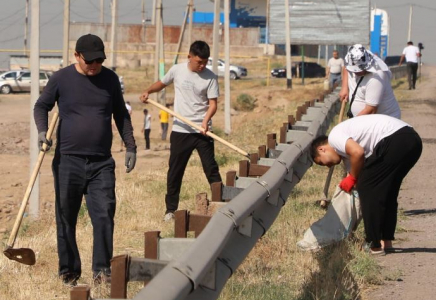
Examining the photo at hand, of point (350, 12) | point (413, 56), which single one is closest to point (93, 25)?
point (350, 12)

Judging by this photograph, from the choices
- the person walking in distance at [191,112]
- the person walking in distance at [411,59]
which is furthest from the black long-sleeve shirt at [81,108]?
the person walking in distance at [411,59]

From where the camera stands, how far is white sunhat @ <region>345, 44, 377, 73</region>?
935cm

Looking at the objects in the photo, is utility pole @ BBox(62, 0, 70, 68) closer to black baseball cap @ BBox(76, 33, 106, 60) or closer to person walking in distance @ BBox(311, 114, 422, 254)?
person walking in distance @ BBox(311, 114, 422, 254)

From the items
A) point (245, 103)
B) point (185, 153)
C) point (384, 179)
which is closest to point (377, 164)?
point (384, 179)

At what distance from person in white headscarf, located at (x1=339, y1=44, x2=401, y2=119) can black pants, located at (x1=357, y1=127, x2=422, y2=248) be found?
140 cm

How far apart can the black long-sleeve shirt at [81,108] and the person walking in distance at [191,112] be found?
10.0ft

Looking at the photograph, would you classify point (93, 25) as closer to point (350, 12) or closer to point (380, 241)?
point (350, 12)

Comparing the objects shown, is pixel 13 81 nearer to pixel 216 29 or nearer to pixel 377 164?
pixel 216 29

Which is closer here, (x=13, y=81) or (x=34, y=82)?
(x=34, y=82)

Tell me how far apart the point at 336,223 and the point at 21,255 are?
233cm

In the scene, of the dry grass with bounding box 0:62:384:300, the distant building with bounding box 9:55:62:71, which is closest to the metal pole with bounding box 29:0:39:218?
the dry grass with bounding box 0:62:384:300

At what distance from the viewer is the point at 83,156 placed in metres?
7.36

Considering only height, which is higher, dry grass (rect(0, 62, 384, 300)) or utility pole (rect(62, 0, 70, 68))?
utility pole (rect(62, 0, 70, 68))

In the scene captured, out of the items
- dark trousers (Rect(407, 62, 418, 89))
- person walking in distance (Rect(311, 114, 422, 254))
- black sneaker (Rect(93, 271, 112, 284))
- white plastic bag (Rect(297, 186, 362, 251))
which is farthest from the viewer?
dark trousers (Rect(407, 62, 418, 89))
